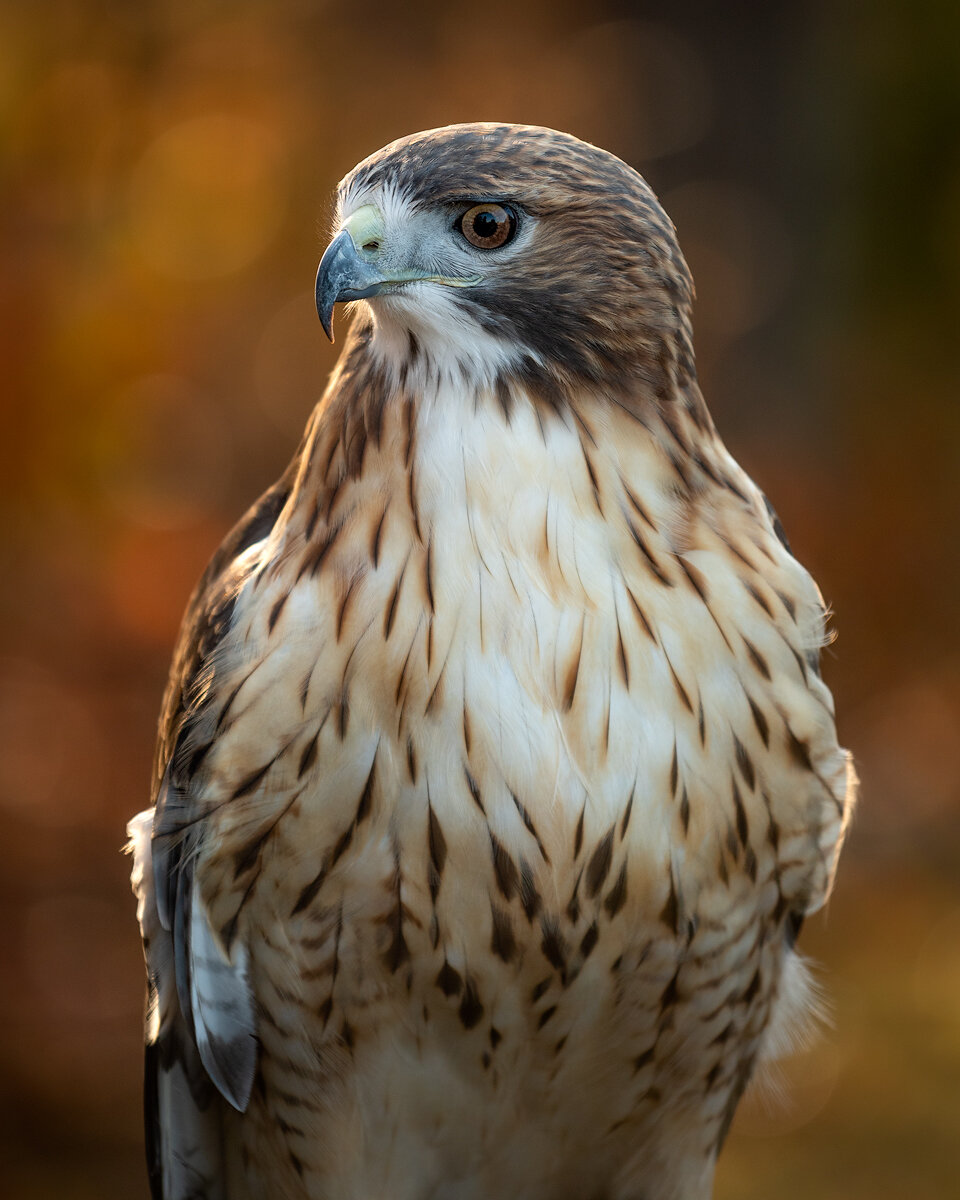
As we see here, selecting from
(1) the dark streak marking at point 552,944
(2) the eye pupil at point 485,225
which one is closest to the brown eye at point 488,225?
(2) the eye pupil at point 485,225

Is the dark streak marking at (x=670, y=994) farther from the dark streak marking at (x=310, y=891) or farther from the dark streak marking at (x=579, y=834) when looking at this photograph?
the dark streak marking at (x=310, y=891)

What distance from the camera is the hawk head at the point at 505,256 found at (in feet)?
5.25

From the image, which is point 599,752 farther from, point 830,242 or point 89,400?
point 830,242

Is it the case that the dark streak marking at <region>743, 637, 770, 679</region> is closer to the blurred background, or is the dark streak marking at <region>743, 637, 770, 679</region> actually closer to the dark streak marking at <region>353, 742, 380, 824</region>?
the dark streak marking at <region>353, 742, 380, 824</region>

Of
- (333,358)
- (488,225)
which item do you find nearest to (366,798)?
(488,225)

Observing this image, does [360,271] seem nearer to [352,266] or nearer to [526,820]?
[352,266]

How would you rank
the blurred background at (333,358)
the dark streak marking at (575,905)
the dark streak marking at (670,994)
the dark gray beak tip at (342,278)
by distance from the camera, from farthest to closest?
the blurred background at (333,358), the dark streak marking at (670,994), the dark streak marking at (575,905), the dark gray beak tip at (342,278)

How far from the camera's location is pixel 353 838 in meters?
1.68

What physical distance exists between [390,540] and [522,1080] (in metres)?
0.77

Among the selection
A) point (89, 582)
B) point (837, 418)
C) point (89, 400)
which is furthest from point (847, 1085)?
point (89, 400)

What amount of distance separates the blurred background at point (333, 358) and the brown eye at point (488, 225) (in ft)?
8.24

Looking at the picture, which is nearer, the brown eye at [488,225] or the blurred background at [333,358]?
the brown eye at [488,225]

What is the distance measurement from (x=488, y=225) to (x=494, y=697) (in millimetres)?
542

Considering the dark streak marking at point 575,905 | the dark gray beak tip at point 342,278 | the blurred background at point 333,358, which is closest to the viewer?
the dark gray beak tip at point 342,278
